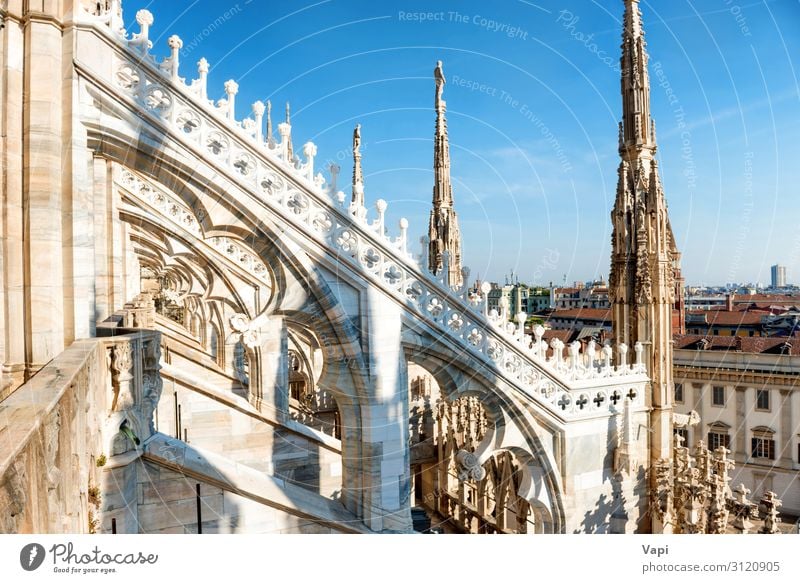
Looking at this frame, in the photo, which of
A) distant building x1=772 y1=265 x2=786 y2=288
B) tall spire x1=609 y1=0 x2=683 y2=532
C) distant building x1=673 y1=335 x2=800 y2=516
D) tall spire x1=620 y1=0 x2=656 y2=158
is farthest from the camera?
distant building x1=673 y1=335 x2=800 y2=516

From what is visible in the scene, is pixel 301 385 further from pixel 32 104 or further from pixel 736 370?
pixel 736 370

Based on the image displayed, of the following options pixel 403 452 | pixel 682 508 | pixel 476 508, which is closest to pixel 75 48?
pixel 403 452

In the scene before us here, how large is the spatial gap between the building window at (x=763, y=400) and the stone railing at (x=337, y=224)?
25246mm

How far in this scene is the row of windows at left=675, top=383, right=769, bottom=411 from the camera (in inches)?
1141

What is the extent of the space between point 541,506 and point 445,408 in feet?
18.5

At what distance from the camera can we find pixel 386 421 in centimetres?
661

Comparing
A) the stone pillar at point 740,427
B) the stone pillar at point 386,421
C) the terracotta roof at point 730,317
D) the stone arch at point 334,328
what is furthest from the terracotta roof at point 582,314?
the stone arch at point 334,328

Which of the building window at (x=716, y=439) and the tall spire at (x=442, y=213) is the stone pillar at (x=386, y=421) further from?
the building window at (x=716, y=439)

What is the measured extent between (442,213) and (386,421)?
33.7ft

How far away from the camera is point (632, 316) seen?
A: 886 cm

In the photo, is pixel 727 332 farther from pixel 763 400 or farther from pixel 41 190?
pixel 41 190

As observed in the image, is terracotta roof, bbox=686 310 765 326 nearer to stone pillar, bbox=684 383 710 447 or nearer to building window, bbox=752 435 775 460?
stone pillar, bbox=684 383 710 447

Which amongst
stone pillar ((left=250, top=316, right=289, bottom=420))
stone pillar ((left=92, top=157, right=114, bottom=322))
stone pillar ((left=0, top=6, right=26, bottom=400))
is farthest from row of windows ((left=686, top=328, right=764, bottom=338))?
stone pillar ((left=0, top=6, right=26, bottom=400))

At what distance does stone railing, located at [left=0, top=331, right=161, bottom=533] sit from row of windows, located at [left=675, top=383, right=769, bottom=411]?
30.1m
